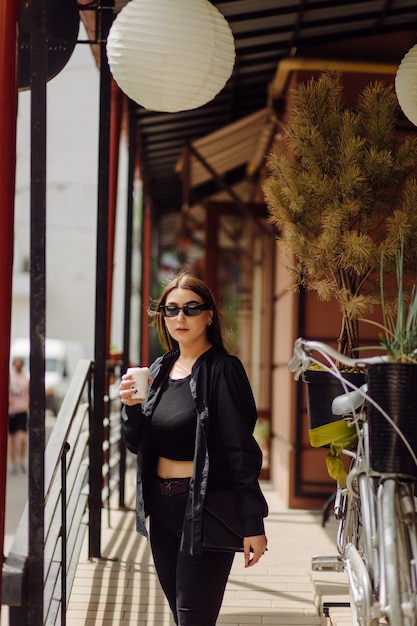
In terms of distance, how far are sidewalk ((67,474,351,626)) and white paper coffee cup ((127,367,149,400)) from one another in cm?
137

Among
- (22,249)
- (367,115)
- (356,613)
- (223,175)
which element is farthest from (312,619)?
(22,249)

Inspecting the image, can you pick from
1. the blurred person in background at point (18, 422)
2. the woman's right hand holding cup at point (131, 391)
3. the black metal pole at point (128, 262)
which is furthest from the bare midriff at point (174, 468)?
the blurred person in background at point (18, 422)

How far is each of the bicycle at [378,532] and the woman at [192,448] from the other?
319 millimetres

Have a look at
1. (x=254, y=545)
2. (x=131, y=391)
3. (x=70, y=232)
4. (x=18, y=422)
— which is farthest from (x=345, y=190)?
(x=70, y=232)

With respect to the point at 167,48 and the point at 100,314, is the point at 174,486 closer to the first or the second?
the point at 167,48

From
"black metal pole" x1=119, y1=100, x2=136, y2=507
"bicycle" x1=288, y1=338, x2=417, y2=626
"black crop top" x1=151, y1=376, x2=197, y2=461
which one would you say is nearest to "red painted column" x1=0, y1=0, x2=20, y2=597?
"black crop top" x1=151, y1=376, x2=197, y2=461

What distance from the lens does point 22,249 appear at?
35.8 metres

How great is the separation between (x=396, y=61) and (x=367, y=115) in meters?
3.25

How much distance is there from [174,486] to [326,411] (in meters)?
0.65

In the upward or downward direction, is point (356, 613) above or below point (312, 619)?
above

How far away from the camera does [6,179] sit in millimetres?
2926

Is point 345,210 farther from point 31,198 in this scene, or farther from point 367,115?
point 31,198

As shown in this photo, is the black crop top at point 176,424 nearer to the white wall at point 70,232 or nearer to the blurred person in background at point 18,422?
the blurred person in background at point 18,422

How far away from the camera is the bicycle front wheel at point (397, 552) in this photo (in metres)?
2.38
